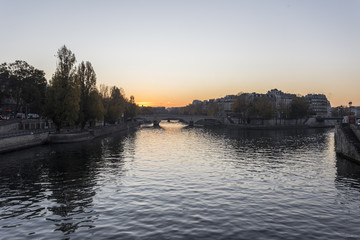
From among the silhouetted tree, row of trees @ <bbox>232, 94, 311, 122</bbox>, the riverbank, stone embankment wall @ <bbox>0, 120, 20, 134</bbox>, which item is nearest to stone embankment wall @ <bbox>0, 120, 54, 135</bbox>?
stone embankment wall @ <bbox>0, 120, 20, 134</bbox>

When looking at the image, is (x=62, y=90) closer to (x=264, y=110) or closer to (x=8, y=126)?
(x=8, y=126)

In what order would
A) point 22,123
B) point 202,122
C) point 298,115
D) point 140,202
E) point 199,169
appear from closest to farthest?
point 140,202 → point 199,169 → point 22,123 → point 298,115 → point 202,122

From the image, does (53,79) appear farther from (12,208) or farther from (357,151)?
(357,151)

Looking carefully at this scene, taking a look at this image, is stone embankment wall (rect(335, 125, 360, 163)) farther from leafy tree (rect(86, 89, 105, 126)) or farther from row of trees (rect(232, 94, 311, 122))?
row of trees (rect(232, 94, 311, 122))

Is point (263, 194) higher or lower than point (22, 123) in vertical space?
lower

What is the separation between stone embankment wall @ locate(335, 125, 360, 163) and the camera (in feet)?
145

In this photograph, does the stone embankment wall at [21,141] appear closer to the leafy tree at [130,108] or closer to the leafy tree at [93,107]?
the leafy tree at [93,107]

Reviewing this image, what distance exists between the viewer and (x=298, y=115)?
16525 centimetres

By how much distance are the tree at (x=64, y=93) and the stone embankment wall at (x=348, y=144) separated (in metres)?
55.2

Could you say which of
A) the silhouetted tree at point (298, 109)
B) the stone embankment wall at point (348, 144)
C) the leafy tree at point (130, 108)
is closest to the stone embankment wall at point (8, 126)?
the stone embankment wall at point (348, 144)

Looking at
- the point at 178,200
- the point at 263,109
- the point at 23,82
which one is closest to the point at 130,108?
the point at 263,109

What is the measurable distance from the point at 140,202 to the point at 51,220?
663cm

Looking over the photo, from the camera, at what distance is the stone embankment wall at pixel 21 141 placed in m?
50.3

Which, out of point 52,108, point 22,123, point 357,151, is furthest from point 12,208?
point 22,123
